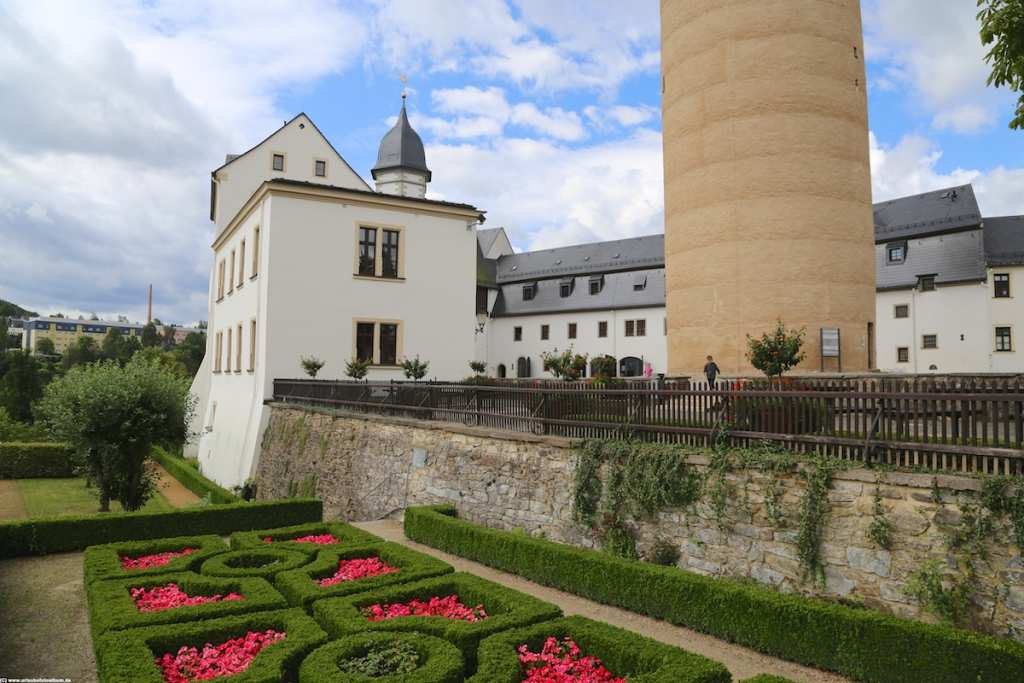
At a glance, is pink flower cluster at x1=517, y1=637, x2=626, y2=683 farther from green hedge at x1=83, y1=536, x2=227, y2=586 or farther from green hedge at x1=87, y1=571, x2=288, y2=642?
green hedge at x1=83, y1=536, x2=227, y2=586

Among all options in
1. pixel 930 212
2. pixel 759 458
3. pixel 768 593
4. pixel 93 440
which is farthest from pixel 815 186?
pixel 930 212

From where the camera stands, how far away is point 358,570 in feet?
32.0

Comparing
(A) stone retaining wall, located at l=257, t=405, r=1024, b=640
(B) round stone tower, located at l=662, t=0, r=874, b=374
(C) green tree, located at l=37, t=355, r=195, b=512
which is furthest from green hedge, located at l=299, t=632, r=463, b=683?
(C) green tree, located at l=37, t=355, r=195, b=512

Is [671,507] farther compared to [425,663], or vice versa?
[671,507]

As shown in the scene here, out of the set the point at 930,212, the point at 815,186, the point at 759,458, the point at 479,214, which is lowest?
the point at 759,458

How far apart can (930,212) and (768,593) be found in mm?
37755

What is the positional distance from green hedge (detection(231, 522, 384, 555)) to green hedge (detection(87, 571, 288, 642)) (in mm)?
1829

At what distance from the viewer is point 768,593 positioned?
713cm

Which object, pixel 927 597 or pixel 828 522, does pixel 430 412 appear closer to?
pixel 828 522

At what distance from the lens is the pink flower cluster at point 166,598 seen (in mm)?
8062

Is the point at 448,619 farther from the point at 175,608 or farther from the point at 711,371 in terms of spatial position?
the point at 711,371

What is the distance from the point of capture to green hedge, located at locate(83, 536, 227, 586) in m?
9.18

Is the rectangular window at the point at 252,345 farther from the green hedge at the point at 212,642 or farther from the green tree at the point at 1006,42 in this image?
the green tree at the point at 1006,42

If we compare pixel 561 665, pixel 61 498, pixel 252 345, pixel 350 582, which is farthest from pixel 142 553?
pixel 61 498
